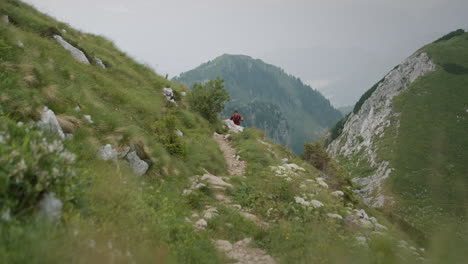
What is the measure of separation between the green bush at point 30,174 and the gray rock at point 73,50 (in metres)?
11.2

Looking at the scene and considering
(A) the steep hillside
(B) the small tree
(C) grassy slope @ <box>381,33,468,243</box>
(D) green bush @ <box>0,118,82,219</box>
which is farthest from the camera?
(A) the steep hillside

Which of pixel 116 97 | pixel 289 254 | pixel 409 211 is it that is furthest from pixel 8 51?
pixel 409 211

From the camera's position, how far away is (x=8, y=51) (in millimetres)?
7660

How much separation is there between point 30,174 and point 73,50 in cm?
1285

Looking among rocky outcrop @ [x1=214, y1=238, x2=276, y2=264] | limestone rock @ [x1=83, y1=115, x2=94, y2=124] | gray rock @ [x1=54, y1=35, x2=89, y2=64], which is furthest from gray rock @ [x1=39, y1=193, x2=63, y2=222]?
gray rock @ [x1=54, y1=35, x2=89, y2=64]

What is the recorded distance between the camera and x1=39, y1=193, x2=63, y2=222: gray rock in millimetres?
3103

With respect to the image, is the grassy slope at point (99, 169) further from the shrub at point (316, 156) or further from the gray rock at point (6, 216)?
the shrub at point (316, 156)

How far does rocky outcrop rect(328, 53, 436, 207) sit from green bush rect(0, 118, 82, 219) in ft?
315

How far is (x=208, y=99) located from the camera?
2161cm

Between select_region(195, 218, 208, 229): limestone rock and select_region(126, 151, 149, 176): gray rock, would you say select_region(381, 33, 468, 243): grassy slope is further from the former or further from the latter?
select_region(126, 151, 149, 176): gray rock

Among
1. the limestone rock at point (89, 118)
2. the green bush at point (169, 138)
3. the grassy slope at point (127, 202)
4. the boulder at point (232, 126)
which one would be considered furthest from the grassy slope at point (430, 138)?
the limestone rock at point (89, 118)

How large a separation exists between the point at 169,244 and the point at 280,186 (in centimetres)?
635

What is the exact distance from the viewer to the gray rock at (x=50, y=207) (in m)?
3.10

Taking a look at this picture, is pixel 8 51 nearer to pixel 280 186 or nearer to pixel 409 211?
pixel 280 186
